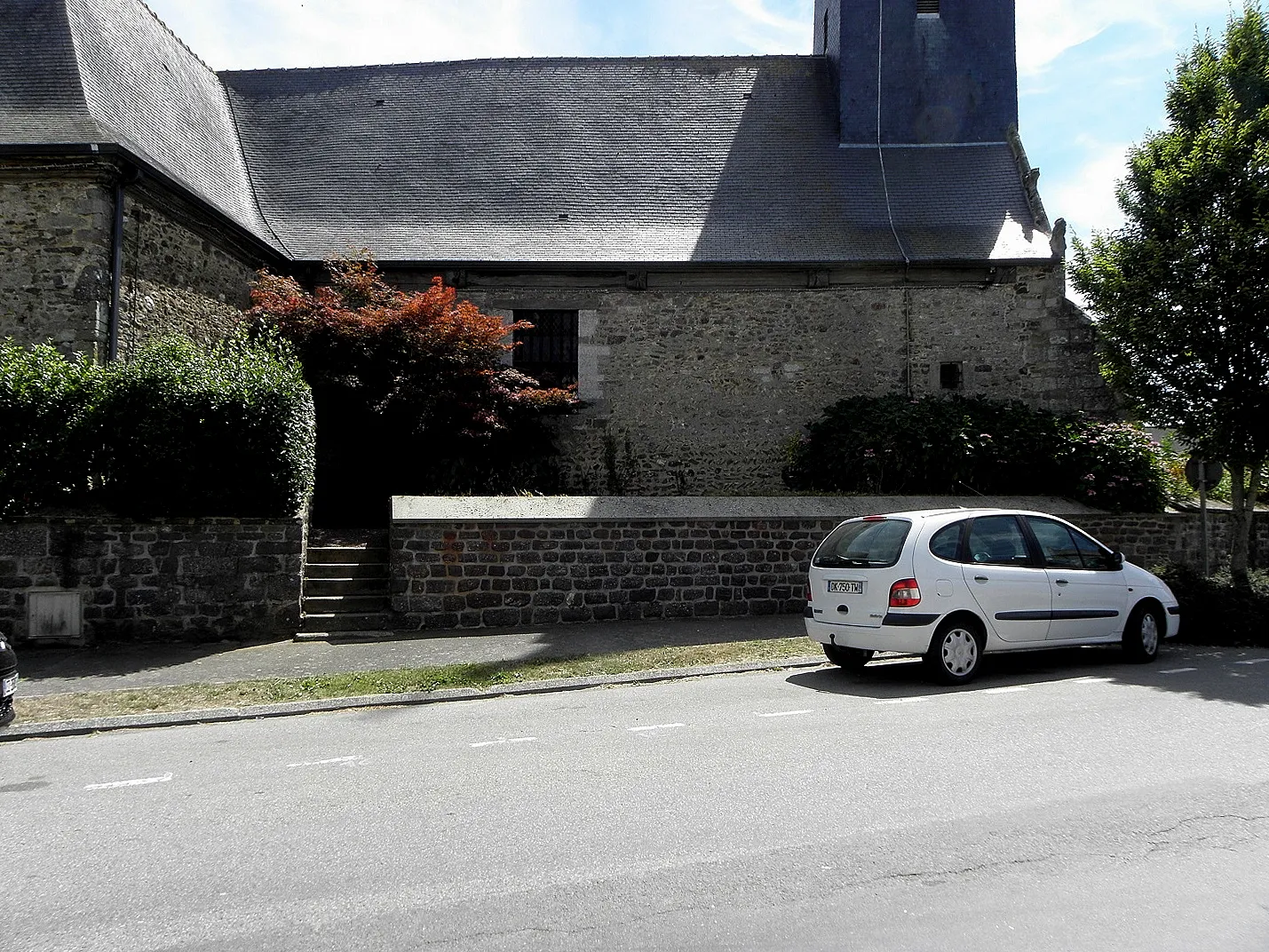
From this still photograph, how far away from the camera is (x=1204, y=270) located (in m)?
11.8

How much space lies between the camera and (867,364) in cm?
1720

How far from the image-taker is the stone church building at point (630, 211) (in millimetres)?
13727

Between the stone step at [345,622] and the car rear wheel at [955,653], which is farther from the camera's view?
the stone step at [345,622]

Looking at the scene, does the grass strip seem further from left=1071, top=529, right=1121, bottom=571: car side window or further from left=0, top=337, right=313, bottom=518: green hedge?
left=0, top=337, right=313, bottom=518: green hedge

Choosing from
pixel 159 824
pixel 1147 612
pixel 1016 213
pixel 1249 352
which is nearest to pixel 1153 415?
pixel 1249 352

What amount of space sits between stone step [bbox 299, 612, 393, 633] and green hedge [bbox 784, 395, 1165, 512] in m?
7.07

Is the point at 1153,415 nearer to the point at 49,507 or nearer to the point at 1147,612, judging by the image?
the point at 1147,612

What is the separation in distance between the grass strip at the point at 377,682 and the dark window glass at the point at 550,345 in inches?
331

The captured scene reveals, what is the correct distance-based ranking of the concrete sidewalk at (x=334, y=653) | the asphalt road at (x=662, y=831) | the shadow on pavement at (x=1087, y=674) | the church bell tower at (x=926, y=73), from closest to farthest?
the asphalt road at (x=662, y=831)
the shadow on pavement at (x=1087, y=674)
the concrete sidewalk at (x=334, y=653)
the church bell tower at (x=926, y=73)

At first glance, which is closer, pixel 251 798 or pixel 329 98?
pixel 251 798

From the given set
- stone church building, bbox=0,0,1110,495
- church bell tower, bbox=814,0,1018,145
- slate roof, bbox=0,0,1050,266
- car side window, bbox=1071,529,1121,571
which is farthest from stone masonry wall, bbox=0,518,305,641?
church bell tower, bbox=814,0,1018,145

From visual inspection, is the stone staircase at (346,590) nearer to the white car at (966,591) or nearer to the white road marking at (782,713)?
the white car at (966,591)

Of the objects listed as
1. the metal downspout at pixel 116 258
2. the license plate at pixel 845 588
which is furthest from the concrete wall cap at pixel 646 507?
the metal downspout at pixel 116 258

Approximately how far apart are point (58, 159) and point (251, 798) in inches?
421
